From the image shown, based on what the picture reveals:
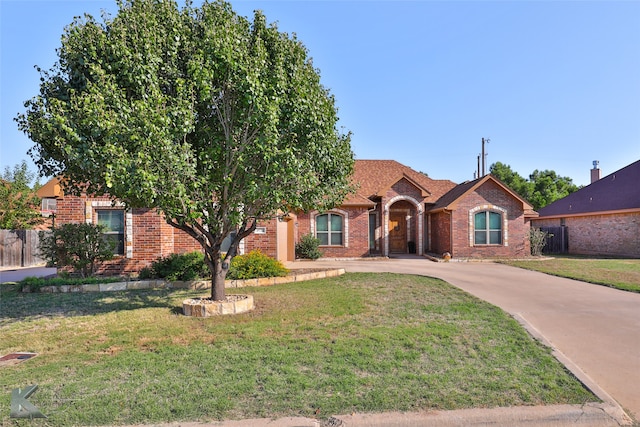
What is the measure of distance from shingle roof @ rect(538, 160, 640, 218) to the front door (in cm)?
1180

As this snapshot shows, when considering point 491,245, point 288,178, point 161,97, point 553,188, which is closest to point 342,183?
point 288,178

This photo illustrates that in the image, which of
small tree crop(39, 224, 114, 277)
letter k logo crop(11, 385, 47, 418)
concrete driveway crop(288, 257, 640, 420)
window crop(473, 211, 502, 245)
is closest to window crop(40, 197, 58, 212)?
small tree crop(39, 224, 114, 277)

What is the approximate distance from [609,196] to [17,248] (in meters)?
34.9

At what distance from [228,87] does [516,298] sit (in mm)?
8209

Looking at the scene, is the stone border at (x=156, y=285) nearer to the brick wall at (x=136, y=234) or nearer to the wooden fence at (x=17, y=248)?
the brick wall at (x=136, y=234)

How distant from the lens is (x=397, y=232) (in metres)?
22.9

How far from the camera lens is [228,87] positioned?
21.7ft

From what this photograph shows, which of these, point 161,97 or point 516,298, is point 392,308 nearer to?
point 516,298

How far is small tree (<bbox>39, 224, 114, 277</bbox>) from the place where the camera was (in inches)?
432

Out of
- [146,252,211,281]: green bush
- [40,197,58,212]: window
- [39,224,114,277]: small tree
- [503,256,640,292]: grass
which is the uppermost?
[40,197,58,212]: window

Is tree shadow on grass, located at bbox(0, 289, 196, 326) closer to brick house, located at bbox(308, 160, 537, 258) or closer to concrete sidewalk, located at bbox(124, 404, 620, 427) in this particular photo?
concrete sidewalk, located at bbox(124, 404, 620, 427)

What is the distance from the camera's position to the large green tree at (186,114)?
573 cm

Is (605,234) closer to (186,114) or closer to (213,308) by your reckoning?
(213,308)

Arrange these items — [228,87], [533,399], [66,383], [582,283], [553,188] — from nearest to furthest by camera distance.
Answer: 1. [533,399]
2. [66,383]
3. [228,87]
4. [582,283]
5. [553,188]
